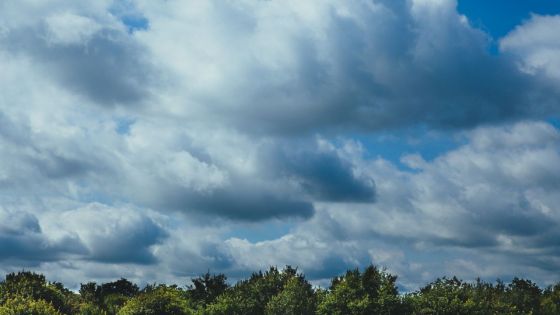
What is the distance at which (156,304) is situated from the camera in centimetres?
6228

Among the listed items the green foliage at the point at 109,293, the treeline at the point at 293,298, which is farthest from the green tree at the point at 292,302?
the green foliage at the point at 109,293

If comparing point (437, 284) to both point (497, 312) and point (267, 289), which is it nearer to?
point (497, 312)

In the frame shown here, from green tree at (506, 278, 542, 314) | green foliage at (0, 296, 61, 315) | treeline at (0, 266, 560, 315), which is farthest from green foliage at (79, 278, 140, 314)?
green tree at (506, 278, 542, 314)

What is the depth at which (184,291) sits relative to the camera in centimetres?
7662

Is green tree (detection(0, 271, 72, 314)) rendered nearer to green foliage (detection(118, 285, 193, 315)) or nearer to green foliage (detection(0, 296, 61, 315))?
green foliage (detection(0, 296, 61, 315))

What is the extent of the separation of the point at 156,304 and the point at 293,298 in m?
12.6

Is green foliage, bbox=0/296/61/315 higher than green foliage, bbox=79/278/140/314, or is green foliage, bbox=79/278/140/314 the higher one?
green foliage, bbox=79/278/140/314

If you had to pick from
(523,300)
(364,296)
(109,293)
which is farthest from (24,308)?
(523,300)

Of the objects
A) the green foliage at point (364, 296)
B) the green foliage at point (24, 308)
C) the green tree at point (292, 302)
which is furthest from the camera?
the green tree at point (292, 302)

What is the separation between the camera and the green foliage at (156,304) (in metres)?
62.0

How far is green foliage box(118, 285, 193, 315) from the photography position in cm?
6203

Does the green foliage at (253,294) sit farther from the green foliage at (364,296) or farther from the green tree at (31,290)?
the green tree at (31,290)

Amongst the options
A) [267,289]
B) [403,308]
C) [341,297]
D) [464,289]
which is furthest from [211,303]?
[464,289]

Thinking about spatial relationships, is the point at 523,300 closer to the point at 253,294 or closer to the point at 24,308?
the point at 253,294
